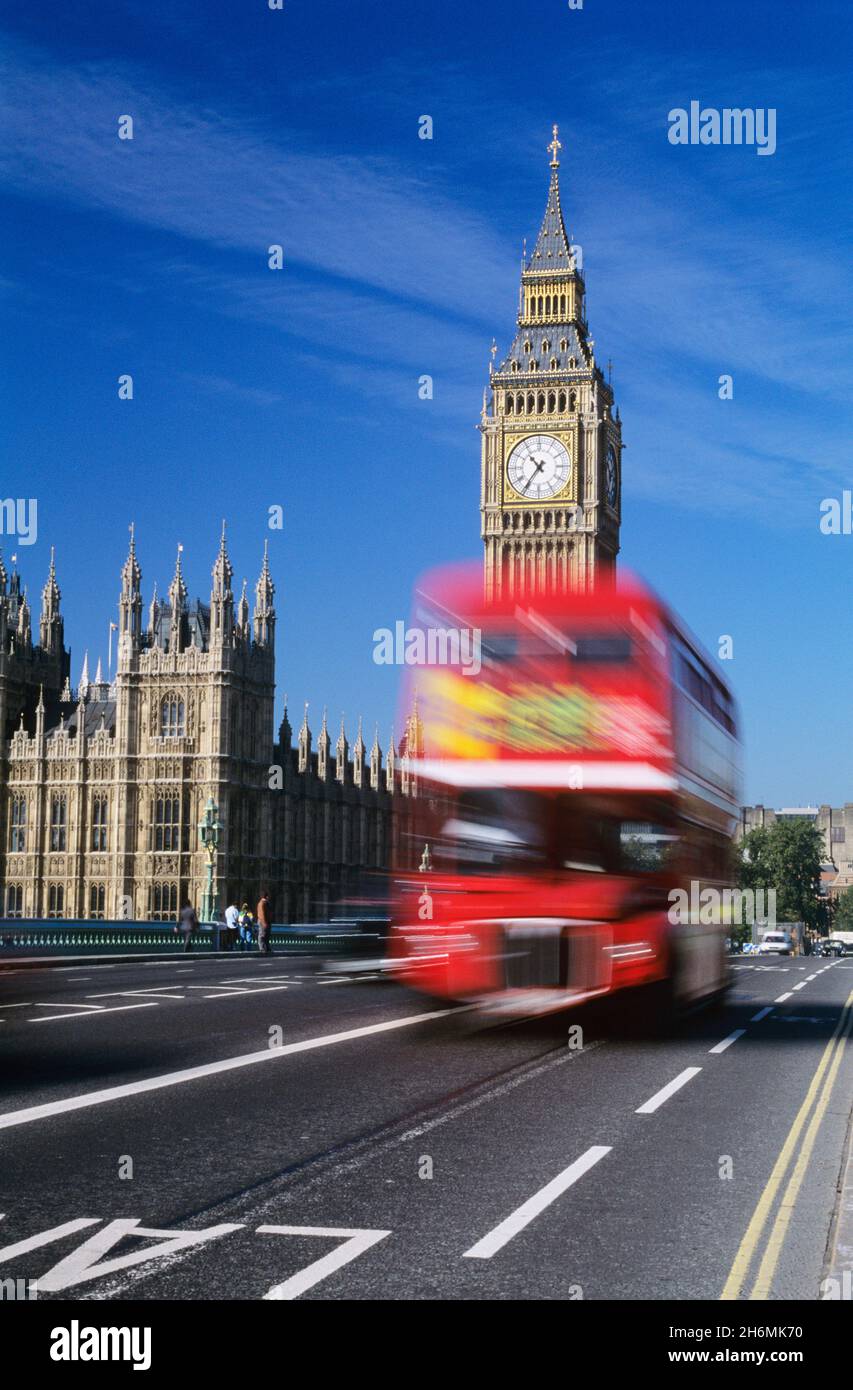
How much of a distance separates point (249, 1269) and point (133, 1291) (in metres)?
0.55

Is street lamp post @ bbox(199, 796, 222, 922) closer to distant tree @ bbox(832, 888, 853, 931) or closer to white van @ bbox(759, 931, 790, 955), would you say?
white van @ bbox(759, 931, 790, 955)

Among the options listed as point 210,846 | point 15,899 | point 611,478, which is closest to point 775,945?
point 210,846

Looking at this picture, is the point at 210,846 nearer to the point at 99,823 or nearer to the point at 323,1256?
the point at 99,823

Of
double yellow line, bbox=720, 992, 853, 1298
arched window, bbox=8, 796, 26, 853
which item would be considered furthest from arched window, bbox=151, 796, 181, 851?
double yellow line, bbox=720, 992, 853, 1298

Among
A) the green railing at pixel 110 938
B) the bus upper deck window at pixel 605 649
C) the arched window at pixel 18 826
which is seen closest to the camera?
the bus upper deck window at pixel 605 649

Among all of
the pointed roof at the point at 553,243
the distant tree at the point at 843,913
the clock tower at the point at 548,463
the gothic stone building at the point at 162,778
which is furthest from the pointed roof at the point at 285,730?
the distant tree at the point at 843,913

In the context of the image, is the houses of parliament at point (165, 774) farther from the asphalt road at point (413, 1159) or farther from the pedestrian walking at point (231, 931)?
the asphalt road at point (413, 1159)

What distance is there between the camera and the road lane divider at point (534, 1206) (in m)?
7.07

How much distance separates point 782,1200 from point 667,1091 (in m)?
4.18

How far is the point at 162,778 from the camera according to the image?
8562 centimetres

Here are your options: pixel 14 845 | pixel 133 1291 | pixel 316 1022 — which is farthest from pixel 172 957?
pixel 14 845

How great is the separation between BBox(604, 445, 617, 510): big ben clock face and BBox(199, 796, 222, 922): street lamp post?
4611 cm

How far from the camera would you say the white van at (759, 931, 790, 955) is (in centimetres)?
7300

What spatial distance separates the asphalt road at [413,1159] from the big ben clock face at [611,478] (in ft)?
330
